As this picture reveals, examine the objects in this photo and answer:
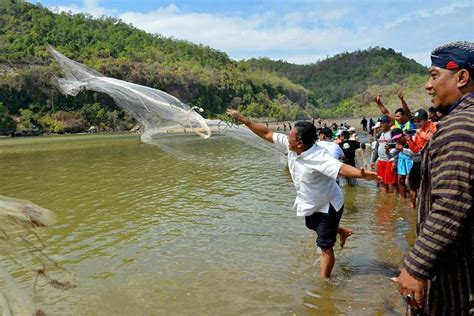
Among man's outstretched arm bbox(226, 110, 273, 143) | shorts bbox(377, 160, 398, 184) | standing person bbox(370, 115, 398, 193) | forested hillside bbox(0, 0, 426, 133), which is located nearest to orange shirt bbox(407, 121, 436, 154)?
standing person bbox(370, 115, 398, 193)

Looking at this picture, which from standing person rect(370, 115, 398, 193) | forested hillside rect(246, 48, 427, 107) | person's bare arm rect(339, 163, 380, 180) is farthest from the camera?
forested hillside rect(246, 48, 427, 107)

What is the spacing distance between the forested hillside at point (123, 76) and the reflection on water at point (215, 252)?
40953 mm

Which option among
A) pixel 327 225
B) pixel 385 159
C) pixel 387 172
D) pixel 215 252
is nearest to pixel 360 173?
pixel 327 225

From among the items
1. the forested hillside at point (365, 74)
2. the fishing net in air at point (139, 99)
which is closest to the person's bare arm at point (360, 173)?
the fishing net in air at point (139, 99)

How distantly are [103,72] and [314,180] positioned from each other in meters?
69.9

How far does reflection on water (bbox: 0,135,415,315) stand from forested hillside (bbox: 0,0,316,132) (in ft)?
124

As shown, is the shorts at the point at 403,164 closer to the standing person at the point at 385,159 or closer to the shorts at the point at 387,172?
the standing person at the point at 385,159

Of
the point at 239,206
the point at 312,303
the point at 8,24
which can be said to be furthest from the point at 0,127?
the point at 312,303

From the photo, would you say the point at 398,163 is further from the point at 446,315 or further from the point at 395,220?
the point at 446,315

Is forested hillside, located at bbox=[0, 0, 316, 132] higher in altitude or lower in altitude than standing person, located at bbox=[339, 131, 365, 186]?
higher

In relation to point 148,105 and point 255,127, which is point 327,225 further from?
point 148,105

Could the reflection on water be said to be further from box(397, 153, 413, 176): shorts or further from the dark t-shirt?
the dark t-shirt

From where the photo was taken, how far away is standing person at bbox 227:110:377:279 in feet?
13.8

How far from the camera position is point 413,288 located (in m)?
1.95
